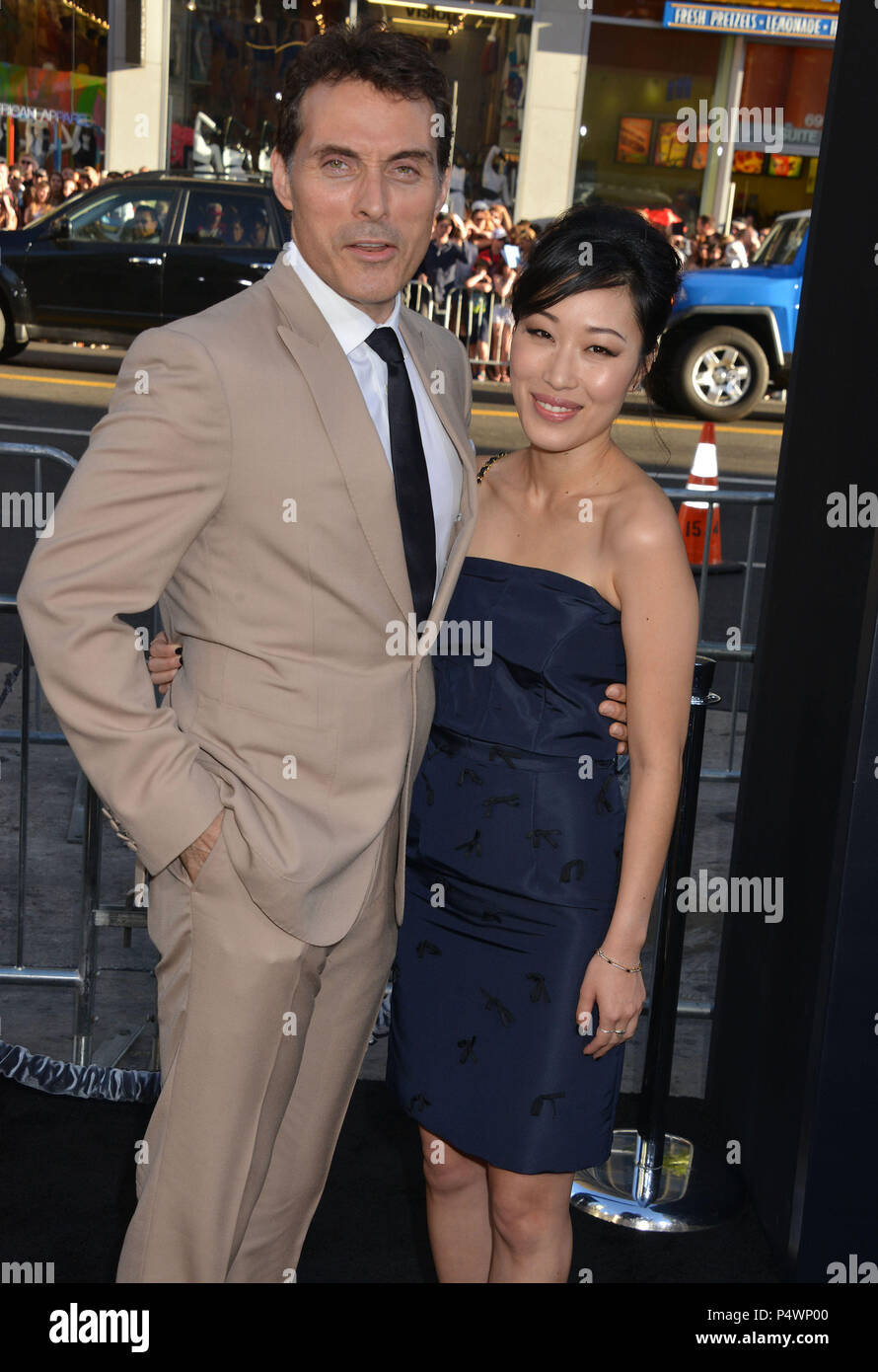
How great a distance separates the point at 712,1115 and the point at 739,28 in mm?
22836

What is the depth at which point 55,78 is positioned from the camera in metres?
22.9

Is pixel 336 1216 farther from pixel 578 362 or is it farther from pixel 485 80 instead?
pixel 485 80

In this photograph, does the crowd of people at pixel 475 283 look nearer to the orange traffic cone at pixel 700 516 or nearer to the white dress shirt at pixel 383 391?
the orange traffic cone at pixel 700 516

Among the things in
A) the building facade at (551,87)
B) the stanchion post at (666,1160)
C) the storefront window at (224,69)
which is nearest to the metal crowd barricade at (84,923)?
the stanchion post at (666,1160)

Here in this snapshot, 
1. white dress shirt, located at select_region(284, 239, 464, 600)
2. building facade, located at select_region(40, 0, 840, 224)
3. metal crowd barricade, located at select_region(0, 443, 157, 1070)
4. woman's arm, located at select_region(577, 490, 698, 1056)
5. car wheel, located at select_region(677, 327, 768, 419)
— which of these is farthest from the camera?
building facade, located at select_region(40, 0, 840, 224)

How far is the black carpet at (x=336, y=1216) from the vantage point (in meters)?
3.20

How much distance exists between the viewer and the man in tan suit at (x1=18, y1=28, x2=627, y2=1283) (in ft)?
7.04

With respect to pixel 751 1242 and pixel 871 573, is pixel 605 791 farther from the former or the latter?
pixel 751 1242

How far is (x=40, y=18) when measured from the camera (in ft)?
74.6

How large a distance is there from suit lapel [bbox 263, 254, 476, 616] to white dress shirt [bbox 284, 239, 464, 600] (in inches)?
1.5

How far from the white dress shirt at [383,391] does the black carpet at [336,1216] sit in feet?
5.56

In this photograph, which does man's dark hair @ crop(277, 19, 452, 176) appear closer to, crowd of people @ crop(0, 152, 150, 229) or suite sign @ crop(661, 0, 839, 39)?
crowd of people @ crop(0, 152, 150, 229)

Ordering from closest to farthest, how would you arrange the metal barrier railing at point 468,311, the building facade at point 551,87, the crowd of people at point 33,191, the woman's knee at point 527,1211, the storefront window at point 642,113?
1. the woman's knee at point 527,1211
2. the metal barrier railing at point 468,311
3. the crowd of people at point 33,191
4. the building facade at point 551,87
5. the storefront window at point 642,113

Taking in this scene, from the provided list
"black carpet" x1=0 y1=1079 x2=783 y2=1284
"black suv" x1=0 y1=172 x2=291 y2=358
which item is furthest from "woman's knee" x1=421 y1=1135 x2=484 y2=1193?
"black suv" x1=0 y1=172 x2=291 y2=358
